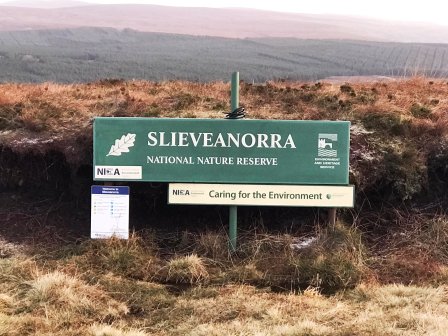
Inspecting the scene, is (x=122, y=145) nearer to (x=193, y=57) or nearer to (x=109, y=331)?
(x=109, y=331)

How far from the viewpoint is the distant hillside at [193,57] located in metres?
18.8

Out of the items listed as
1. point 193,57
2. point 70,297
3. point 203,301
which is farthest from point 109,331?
point 193,57

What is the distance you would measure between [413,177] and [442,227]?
2.25 feet

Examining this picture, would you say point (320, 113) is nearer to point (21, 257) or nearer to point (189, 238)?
point (189, 238)

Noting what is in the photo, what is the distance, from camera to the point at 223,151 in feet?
20.0

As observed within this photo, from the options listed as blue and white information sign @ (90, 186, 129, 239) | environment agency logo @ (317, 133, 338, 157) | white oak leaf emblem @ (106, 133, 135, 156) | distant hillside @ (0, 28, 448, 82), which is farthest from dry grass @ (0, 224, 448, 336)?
distant hillside @ (0, 28, 448, 82)

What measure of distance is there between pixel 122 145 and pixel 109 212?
0.72 m

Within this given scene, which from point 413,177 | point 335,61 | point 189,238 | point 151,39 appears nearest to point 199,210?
point 189,238

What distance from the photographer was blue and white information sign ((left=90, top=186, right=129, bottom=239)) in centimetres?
604

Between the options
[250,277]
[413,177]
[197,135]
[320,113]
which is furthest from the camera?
[320,113]

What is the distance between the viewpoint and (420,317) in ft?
14.8

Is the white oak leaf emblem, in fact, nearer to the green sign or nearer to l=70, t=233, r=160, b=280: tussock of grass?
the green sign

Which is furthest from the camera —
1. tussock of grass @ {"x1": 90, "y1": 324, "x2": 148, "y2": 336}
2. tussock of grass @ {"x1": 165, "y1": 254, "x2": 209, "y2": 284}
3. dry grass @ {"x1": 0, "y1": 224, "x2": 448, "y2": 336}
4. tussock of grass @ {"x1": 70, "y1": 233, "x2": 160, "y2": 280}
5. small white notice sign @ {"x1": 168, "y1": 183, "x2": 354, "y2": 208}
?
small white notice sign @ {"x1": 168, "y1": 183, "x2": 354, "y2": 208}

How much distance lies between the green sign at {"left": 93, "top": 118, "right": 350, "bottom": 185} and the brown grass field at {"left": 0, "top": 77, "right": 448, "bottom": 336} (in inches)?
24.0
